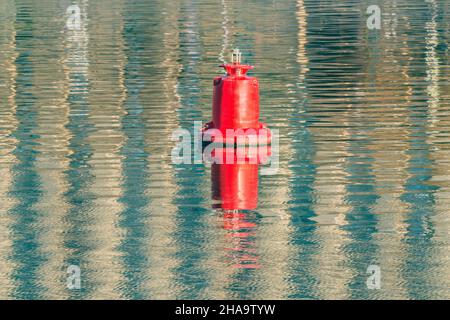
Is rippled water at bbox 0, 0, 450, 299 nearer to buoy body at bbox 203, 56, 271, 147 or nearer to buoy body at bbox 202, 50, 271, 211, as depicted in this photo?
buoy body at bbox 202, 50, 271, 211

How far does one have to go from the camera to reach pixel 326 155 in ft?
62.0

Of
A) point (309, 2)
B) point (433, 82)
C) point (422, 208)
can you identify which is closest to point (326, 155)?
point (422, 208)

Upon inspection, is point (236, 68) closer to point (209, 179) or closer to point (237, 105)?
point (237, 105)

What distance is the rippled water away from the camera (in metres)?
12.8

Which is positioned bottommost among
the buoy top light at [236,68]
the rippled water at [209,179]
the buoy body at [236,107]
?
the rippled water at [209,179]

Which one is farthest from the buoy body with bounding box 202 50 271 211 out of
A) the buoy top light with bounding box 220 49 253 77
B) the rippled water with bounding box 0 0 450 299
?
the rippled water with bounding box 0 0 450 299

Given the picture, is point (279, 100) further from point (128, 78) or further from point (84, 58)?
point (84, 58)

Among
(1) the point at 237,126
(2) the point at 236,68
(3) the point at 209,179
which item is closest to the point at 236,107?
(1) the point at 237,126

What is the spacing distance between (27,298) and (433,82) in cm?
1670

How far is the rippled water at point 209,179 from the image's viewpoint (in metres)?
12.8

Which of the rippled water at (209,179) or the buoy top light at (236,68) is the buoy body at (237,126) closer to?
the buoy top light at (236,68)

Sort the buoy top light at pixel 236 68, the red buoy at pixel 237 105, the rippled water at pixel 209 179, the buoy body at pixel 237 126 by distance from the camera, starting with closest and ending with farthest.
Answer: the rippled water at pixel 209 179, the buoy body at pixel 237 126, the red buoy at pixel 237 105, the buoy top light at pixel 236 68

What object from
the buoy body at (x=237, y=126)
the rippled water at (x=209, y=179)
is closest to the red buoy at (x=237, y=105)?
the buoy body at (x=237, y=126)

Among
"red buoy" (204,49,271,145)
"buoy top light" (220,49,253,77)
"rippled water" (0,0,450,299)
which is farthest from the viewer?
"buoy top light" (220,49,253,77)
